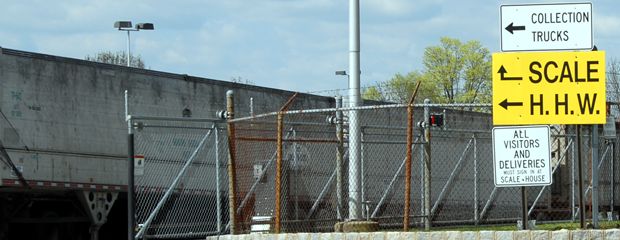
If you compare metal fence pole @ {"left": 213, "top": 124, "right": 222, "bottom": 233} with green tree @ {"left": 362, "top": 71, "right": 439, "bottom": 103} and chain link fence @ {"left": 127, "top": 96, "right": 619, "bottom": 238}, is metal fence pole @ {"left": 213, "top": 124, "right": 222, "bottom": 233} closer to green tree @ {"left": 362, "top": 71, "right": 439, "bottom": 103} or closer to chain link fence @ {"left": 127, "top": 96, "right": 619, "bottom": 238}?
chain link fence @ {"left": 127, "top": 96, "right": 619, "bottom": 238}

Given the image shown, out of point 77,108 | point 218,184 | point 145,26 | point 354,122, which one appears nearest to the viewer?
point 354,122

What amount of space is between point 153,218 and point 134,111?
4.78 metres

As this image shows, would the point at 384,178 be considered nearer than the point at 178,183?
No

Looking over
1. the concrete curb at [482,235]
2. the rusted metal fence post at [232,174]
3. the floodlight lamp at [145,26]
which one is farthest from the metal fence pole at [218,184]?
the floodlight lamp at [145,26]

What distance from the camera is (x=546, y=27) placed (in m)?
11.2

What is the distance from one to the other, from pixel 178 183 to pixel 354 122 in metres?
5.51

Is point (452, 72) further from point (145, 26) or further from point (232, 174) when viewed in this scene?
point (232, 174)

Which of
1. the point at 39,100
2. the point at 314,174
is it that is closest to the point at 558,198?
the point at 314,174

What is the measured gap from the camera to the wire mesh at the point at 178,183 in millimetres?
16625

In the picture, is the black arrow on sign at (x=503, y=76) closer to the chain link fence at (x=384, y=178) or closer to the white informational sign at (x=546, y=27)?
the white informational sign at (x=546, y=27)

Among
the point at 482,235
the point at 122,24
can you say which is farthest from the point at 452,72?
the point at 482,235

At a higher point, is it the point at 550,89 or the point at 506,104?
the point at 550,89

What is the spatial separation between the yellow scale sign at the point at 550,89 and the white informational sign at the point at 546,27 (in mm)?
130

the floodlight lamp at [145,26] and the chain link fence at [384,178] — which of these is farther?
the floodlight lamp at [145,26]
